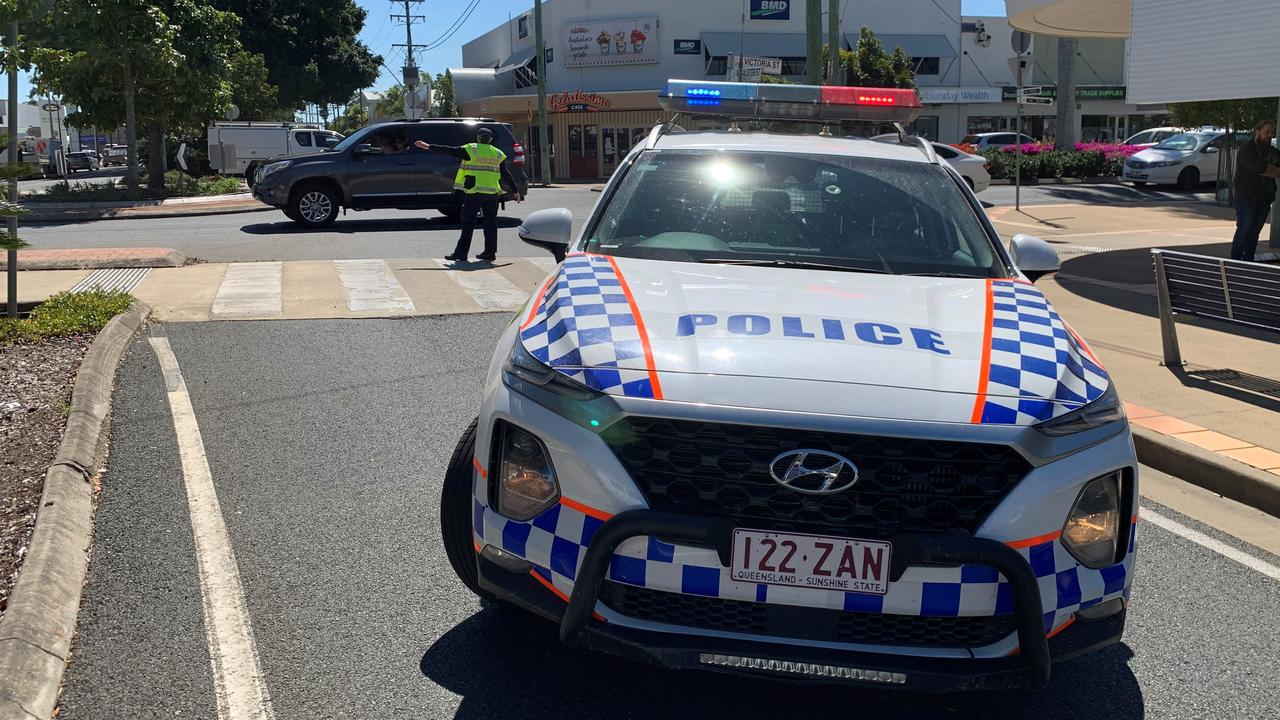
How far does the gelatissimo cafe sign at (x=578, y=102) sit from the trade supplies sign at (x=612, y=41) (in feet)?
9.48

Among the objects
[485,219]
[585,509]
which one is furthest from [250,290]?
[585,509]

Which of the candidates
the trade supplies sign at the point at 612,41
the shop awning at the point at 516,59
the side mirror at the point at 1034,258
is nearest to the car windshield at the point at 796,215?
the side mirror at the point at 1034,258

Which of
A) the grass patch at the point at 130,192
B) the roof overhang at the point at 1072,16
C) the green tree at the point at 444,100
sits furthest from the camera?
the green tree at the point at 444,100

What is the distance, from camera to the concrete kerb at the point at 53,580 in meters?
3.37

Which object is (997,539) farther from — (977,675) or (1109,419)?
(1109,419)

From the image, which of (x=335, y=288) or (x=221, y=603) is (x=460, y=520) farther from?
(x=335, y=288)

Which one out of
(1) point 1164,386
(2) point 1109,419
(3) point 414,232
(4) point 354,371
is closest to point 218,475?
(4) point 354,371

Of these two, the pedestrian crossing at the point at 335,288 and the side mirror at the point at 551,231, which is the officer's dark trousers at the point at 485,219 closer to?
the pedestrian crossing at the point at 335,288

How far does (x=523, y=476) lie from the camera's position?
3264 mm

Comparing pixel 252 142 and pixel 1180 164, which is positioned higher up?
pixel 252 142

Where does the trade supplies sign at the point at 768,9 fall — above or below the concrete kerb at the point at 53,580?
above

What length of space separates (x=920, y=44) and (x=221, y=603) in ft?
179

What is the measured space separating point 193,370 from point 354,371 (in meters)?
1.12

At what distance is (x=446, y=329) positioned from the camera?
985 centimetres
